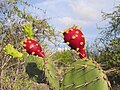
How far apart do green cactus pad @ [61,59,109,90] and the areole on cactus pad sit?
14 cm

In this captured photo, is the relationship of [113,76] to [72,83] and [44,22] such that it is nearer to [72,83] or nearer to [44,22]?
[44,22]

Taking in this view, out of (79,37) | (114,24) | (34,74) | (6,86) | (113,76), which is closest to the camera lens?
(79,37)

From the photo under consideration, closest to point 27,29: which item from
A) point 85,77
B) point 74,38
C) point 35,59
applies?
point 35,59

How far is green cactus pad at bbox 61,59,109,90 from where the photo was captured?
3.04 meters

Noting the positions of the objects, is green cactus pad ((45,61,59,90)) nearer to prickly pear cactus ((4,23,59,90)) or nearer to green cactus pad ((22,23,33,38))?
prickly pear cactus ((4,23,59,90))

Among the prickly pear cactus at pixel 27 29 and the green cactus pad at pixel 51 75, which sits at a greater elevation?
the prickly pear cactus at pixel 27 29

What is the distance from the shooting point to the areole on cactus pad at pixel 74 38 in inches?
121

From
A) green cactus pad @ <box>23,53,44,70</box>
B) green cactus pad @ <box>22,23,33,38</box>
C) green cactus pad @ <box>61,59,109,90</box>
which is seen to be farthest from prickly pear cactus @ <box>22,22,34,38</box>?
green cactus pad @ <box>61,59,109,90</box>

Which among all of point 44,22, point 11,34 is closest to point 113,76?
point 44,22

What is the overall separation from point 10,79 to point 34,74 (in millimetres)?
3962

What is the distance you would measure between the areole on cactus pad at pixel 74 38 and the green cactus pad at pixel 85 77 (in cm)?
14

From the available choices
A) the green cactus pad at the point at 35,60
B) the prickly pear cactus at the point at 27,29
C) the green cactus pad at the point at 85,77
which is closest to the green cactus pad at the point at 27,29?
the prickly pear cactus at the point at 27,29

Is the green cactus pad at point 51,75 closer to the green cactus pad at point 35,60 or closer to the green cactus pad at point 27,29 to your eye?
the green cactus pad at point 35,60

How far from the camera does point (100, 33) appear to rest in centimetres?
1609
